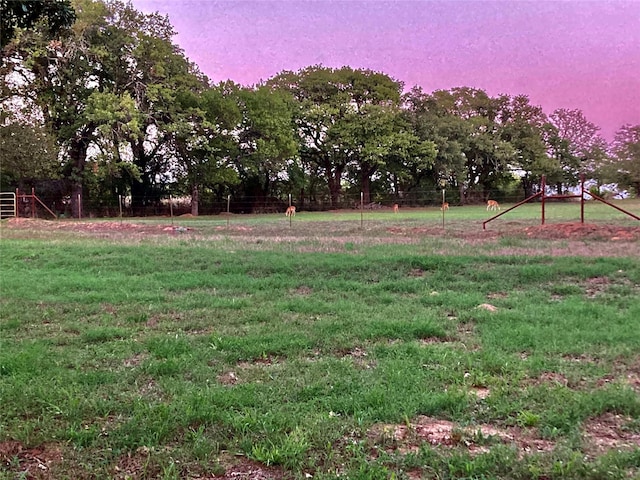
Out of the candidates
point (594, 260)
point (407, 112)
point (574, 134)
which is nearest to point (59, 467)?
point (594, 260)

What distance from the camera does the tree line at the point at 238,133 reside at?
24.4 meters

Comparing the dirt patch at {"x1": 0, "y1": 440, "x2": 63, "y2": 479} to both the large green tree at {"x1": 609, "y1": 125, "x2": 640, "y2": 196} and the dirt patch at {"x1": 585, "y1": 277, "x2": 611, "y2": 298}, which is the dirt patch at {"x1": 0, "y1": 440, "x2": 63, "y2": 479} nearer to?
the dirt patch at {"x1": 585, "y1": 277, "x2": 611, "y2": 298}

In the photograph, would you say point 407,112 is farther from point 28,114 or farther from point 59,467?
point 59,467

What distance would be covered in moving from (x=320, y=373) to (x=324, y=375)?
0.14ft

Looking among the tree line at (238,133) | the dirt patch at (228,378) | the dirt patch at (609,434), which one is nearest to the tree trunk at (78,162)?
the tree line at (238,133)

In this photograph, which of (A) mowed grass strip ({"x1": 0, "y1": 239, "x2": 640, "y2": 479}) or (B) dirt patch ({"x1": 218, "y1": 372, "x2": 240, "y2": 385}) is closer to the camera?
(A) mowed grass strip ({"x1": 0, "y1": 239, "x2": 640, "y2": 479})

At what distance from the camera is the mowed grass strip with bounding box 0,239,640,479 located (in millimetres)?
2402

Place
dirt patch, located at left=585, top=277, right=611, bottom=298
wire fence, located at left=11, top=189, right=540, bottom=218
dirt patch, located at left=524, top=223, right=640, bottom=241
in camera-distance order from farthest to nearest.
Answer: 1. wire fence, located at left=11, top=189, right=540, bottom=218
2. dirt patch, located at left=524, top=223, right=640, bottom=241
3. dirt patch, located at left=585, top=277, right=611, bottom=298

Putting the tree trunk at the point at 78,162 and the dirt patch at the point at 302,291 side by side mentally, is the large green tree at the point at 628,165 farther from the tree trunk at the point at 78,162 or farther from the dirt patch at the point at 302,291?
the tree trunk at the point at 78,162

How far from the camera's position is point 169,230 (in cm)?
1616

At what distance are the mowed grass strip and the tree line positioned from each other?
15.6 meters

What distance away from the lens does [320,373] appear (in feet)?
11.3

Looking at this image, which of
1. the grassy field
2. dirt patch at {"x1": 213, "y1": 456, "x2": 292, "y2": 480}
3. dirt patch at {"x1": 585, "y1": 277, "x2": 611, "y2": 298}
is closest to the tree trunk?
the grassy field

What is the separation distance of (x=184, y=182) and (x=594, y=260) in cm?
2858
